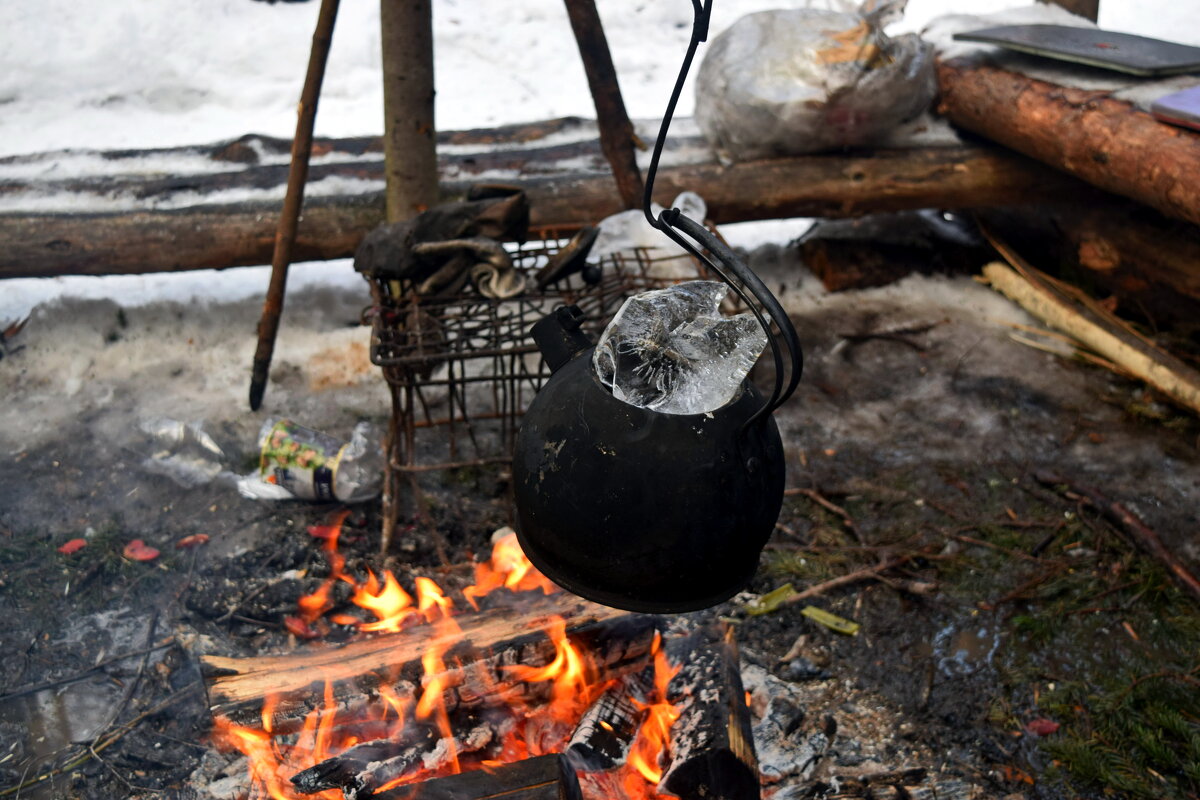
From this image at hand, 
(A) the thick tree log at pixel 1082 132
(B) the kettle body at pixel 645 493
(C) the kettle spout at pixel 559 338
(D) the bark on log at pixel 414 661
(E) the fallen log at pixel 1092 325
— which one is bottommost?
(E) the fallen log at pixel 1092 325

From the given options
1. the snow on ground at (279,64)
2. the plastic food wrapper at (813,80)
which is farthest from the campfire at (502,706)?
the snow on ground at (279,64)

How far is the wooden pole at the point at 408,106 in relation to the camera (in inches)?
163

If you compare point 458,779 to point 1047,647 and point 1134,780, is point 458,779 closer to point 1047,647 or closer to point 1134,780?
point 1134,780

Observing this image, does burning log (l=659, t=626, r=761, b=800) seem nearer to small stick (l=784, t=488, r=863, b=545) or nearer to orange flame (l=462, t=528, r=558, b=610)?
orange flame (l=462, t=528, r=558, b=610)

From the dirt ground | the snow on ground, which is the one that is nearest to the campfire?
the dirt ground

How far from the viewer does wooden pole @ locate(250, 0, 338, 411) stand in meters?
3.97

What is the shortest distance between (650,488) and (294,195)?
311cm

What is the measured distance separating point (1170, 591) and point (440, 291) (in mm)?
3041

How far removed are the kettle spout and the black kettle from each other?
12cm

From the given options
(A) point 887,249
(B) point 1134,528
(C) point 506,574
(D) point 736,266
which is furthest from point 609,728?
(A) point 887,249

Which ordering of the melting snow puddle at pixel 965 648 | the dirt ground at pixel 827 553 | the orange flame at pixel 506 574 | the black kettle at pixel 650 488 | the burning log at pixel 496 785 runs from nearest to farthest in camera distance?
1. the black kettle at pixel 650 488
2. the burning log at pixel 496 785
3. the dirt ground at pixel 827 553
4. the orange flame at pixel 506 574
5. the melting snow puddle at pixel 965 648

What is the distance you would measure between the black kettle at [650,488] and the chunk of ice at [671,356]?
0.10 feet

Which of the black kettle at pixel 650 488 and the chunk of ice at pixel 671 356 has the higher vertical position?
the chunk of ice at pixel 671 356

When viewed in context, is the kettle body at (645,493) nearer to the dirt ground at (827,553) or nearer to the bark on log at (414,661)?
the bark on log at (414,661)
